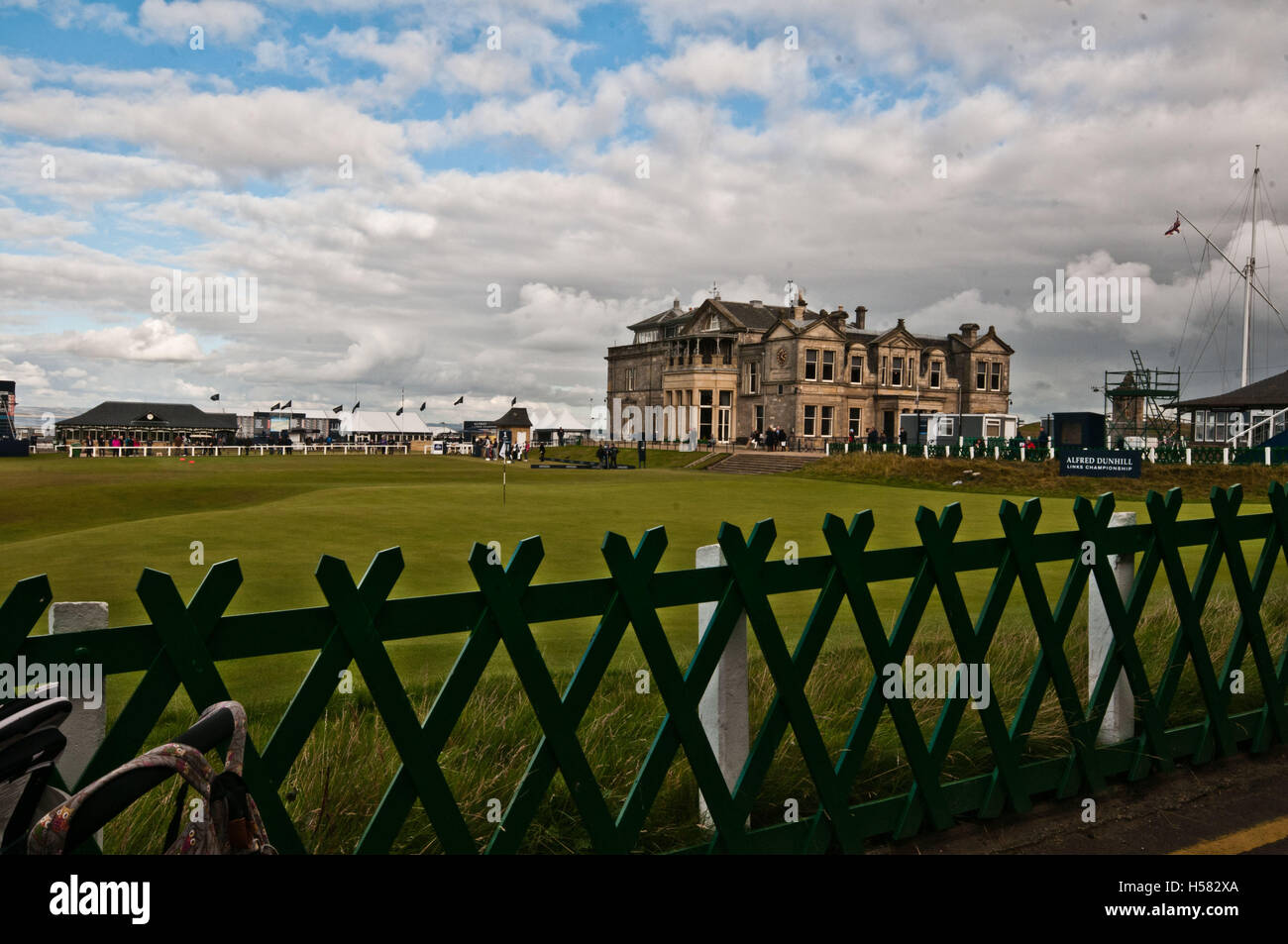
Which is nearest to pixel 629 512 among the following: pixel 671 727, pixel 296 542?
pixel 296 542

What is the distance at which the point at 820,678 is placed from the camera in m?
6.56

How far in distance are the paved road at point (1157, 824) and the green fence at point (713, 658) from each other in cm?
12

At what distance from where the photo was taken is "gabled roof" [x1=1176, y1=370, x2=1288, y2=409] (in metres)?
52.0

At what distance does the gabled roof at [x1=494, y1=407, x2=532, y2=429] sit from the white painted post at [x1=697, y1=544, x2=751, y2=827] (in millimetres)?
131938

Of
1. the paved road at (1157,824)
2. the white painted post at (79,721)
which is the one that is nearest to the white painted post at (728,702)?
the paved road at (1157,824)

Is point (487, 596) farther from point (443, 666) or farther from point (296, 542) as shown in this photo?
point (296, 542)

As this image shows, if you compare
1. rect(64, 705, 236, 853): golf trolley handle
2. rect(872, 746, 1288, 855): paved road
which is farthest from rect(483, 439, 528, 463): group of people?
rect(64, 705, 236, 853): golf trolley handle

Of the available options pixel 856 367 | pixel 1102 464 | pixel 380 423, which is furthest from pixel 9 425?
pixel 1102 464

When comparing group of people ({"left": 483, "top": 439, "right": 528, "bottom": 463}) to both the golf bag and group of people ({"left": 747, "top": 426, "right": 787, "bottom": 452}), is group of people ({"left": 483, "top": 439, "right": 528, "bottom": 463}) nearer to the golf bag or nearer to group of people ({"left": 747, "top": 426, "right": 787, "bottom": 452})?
group of people ({"left": 747, "top": 426, "right": 787, "bottom": 452})

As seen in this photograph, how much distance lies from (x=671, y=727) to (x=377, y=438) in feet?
403

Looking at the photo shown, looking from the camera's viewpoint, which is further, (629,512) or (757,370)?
(757,370)

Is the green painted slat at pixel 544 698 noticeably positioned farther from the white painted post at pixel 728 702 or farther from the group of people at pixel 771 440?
the group of people at pixel 771 440
